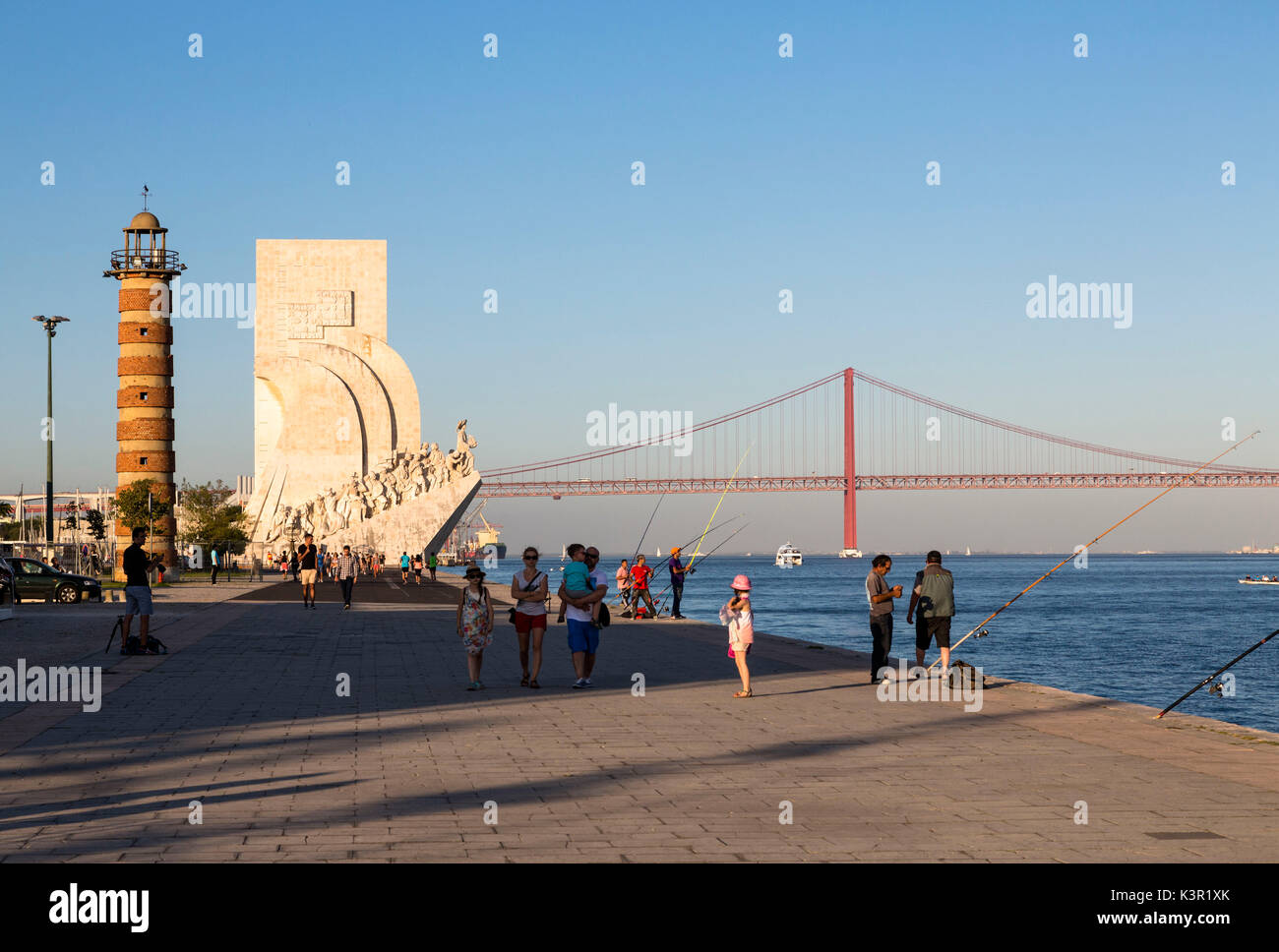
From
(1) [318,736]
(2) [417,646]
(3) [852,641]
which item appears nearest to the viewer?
(1) [318,736]

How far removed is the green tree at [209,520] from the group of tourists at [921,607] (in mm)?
51115

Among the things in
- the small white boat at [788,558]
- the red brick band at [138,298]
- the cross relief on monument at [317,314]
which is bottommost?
the small white boat at [788,558]

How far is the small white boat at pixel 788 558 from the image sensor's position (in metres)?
151

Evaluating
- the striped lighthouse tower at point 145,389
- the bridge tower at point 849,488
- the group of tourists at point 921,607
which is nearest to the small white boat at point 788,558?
the bridge tower at point 849,488

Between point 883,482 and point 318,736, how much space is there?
80.7m

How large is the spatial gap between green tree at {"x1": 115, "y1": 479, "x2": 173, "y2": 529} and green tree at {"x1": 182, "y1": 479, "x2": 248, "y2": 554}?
216 inches

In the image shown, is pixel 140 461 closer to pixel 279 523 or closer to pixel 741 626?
pixel 279 523

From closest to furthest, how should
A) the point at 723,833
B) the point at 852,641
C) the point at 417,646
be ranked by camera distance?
the point at 723,833
the point at 417,646
the point at 852,641

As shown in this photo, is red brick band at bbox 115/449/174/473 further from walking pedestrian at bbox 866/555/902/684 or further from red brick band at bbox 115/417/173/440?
walking pedestrian at bbox 866/555/902/684

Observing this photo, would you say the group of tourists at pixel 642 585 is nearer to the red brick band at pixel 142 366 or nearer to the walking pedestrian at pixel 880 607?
the walking pedestrian at pixel 880 607

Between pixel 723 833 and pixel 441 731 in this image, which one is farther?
pixel 441 731
